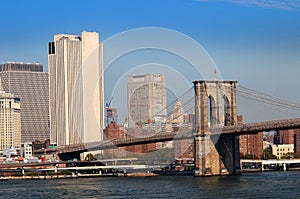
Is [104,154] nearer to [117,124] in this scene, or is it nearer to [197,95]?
[117,124]

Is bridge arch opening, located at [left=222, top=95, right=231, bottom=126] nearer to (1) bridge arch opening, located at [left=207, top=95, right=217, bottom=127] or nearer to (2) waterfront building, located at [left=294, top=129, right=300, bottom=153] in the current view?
(1) bridge arch opening, located at [left=207, top=95, right=217, bottom=127]

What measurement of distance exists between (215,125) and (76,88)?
48.0 meters

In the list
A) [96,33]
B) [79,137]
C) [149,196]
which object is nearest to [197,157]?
[149,196]

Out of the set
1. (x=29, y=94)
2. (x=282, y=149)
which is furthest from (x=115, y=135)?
(x=29, y=94)

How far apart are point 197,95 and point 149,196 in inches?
778

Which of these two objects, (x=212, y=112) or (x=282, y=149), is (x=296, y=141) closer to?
(x=282, y=149)

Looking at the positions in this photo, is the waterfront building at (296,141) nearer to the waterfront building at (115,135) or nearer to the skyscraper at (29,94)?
the waterfront building at (115,135)

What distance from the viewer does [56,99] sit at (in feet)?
355

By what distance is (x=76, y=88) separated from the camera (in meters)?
97.4

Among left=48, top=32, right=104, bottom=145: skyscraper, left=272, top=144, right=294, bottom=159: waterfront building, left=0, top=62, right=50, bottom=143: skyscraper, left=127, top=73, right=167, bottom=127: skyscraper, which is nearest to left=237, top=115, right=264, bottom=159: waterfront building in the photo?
left=272, top=144, right=294, bottom=159: waterfront building

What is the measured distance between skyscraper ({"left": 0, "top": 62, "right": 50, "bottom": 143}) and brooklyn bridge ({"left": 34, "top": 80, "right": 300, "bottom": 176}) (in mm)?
70062

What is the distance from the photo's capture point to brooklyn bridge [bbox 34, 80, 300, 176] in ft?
160

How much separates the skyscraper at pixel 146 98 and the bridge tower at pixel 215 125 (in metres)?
3.27

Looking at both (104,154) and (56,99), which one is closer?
(104,154)
